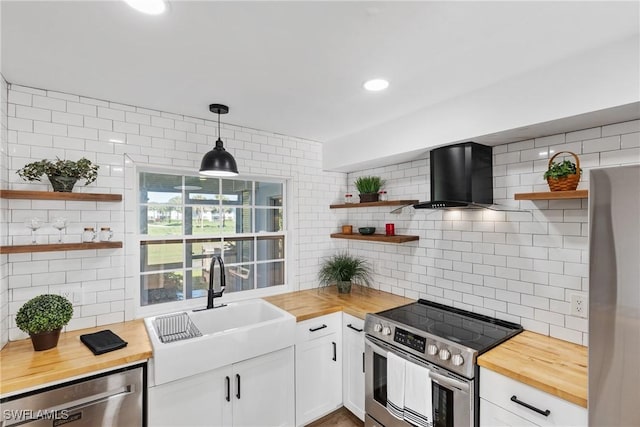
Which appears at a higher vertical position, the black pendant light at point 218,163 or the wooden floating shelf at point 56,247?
the black pendant light at point 218,163

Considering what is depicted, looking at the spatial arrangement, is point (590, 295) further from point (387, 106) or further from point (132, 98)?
point (132, 98)

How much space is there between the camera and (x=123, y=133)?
220 cm

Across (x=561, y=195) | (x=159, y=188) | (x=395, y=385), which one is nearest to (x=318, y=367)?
(x=395, y=385)

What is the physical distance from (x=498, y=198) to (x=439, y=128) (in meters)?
0.66

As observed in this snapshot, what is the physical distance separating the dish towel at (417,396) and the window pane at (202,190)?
6.61 feet

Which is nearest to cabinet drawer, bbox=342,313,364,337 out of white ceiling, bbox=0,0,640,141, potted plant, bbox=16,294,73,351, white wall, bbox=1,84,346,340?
white wall, bbox=1,84,346,340

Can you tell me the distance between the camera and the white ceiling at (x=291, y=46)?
121 centimetres

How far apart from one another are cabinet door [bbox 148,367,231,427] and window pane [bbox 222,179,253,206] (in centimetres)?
143

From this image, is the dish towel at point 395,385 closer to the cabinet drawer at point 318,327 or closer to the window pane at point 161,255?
the cabinet drawer at point 318,327

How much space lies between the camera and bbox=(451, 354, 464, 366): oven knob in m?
1.69

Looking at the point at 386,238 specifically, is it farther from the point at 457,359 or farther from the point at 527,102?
the point at 527,102

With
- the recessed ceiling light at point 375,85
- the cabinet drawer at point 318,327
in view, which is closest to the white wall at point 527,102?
the recessed ceiling light at point 375,85

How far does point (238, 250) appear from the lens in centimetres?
287

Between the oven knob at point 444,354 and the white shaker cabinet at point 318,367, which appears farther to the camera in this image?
the white shaker cabinet at point 318,367
